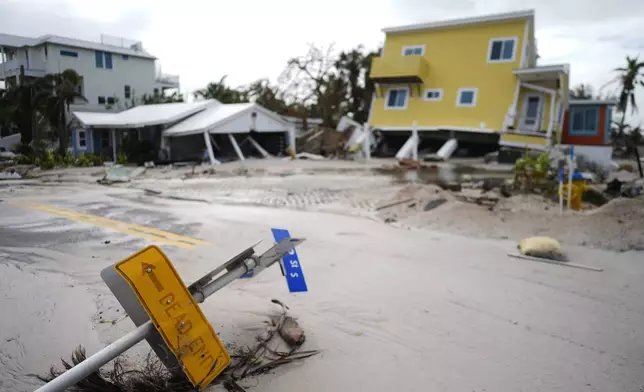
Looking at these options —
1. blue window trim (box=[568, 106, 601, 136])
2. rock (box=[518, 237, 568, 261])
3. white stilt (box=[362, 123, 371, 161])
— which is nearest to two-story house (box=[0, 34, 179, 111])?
rock (box=[518, 237, 568, 261])

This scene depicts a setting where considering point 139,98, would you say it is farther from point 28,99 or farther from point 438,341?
point 438,341

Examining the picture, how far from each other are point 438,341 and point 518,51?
24203 millimetres

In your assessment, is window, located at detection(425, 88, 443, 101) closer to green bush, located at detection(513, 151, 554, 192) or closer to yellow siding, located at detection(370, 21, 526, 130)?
yellow siding, located at detection(370, 21, 526, 130)

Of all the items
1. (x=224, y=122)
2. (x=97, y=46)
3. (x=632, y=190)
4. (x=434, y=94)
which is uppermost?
(x=97, y=46)

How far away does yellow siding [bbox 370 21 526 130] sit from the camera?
24.4 meters

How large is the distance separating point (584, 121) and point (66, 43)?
25.6 metres

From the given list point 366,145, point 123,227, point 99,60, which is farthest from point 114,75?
point 123,227

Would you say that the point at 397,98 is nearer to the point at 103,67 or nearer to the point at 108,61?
the point at 108,61

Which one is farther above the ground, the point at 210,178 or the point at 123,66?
the point at 123,66

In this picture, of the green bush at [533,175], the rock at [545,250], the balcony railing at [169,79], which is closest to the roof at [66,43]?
the balcony railing at [169,79]

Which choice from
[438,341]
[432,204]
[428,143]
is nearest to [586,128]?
[428,143]

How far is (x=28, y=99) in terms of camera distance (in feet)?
25.1

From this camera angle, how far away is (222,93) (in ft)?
109

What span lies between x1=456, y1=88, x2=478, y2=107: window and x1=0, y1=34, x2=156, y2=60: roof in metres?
17.3
